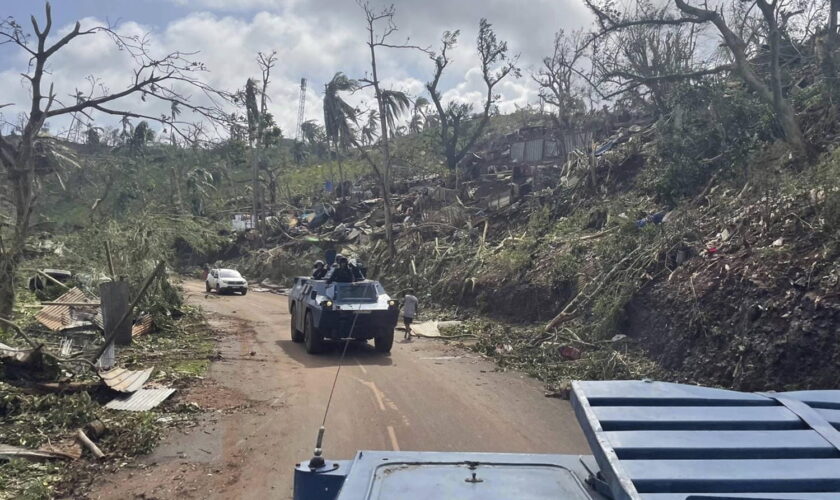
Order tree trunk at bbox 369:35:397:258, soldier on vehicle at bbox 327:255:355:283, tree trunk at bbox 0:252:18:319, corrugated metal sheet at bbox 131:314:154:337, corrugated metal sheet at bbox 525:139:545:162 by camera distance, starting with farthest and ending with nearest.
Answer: corrugated metal sheet at bbox 525:139:545:162 < tree trunk at bbox 369:35:397:258 < corrugated metal sheet at bbox 131:314:154:337 < soldier on vehicle at bbox 327:255:355:283 < tree trunk at bbox 0:252:18:319

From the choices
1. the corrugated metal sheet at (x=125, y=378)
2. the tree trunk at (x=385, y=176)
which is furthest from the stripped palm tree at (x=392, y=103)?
the corrugated metal sheet at (x=125, y=378)

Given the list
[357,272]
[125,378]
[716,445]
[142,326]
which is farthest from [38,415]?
[716,445]

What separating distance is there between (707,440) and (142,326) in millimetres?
15083

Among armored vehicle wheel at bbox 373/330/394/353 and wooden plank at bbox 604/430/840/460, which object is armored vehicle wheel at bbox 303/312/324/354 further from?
wooden plank at bbox 604/430/840/460

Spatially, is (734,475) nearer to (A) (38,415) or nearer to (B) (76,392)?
(A) (38,415)

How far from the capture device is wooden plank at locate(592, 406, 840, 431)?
101 inches

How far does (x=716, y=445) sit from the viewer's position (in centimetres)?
241

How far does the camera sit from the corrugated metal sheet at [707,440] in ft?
7.14

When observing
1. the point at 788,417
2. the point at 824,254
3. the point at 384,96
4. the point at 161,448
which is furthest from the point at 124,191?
the point at 788,417

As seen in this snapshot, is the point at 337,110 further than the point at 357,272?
Yes

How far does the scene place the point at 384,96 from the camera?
30922mm

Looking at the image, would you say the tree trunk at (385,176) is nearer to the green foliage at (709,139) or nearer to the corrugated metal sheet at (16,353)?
the green foliage at (709,139)

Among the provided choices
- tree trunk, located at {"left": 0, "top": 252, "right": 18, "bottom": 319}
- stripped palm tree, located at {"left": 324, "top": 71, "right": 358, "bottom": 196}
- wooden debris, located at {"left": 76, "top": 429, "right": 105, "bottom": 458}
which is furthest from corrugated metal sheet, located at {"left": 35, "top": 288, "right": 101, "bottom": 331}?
stripped palm tree, located at {"left": 324, "top": 71, "right": 358, "bottom": 196}

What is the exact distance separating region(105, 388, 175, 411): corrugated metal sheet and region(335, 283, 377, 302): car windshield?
15.8ft
